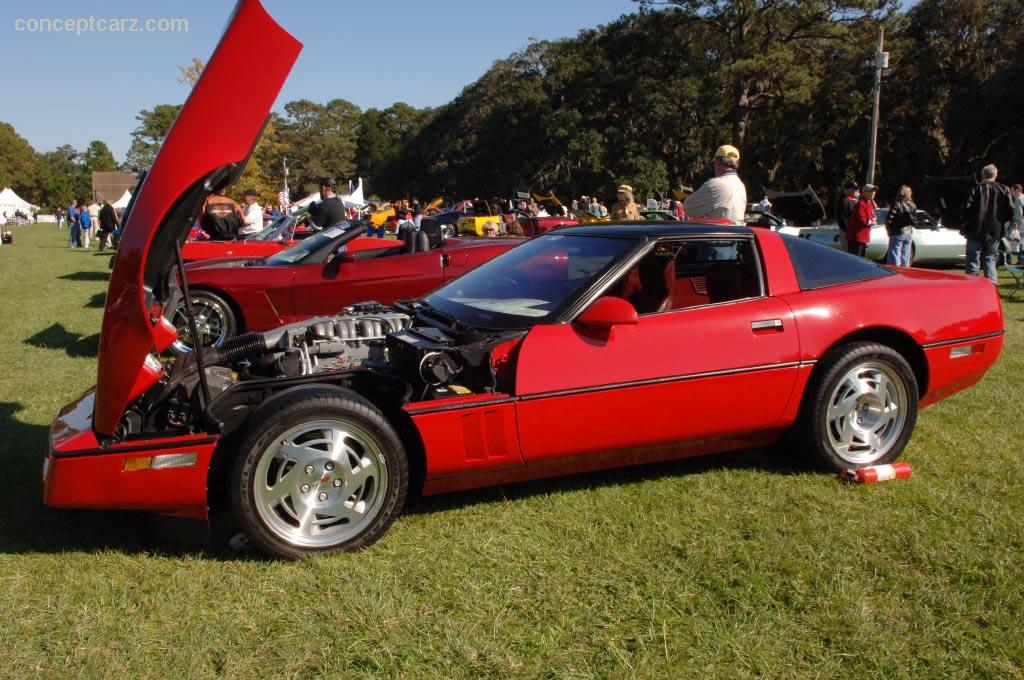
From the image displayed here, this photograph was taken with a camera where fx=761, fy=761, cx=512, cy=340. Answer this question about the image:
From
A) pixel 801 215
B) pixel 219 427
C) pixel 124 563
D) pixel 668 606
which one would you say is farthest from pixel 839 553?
pixel 801 215

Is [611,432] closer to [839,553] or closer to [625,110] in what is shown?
[839,553]

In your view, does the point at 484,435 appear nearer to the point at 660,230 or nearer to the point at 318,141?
the point at 660,230

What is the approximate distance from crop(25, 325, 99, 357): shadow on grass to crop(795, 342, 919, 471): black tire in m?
6.19

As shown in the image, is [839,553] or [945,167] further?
[945,167]

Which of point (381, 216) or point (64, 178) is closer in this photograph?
point (381, 216)

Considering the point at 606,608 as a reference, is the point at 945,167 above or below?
above

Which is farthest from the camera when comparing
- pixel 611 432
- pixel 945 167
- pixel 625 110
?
pixel 625 110

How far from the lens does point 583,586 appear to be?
9.03 feet

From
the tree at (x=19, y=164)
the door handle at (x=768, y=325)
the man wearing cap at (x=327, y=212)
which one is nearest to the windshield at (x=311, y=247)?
the man wearing cap at (x=327, y=212)

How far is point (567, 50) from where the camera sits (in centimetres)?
4816

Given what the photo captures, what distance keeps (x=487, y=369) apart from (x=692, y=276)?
4.53ft

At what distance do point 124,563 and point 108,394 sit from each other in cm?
67

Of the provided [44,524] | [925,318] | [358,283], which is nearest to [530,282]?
[925,318]

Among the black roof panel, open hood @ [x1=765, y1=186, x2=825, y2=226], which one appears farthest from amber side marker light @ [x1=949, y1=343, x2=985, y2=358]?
open hood @ [x1=765, y1=186, x2=825, y2=226]
